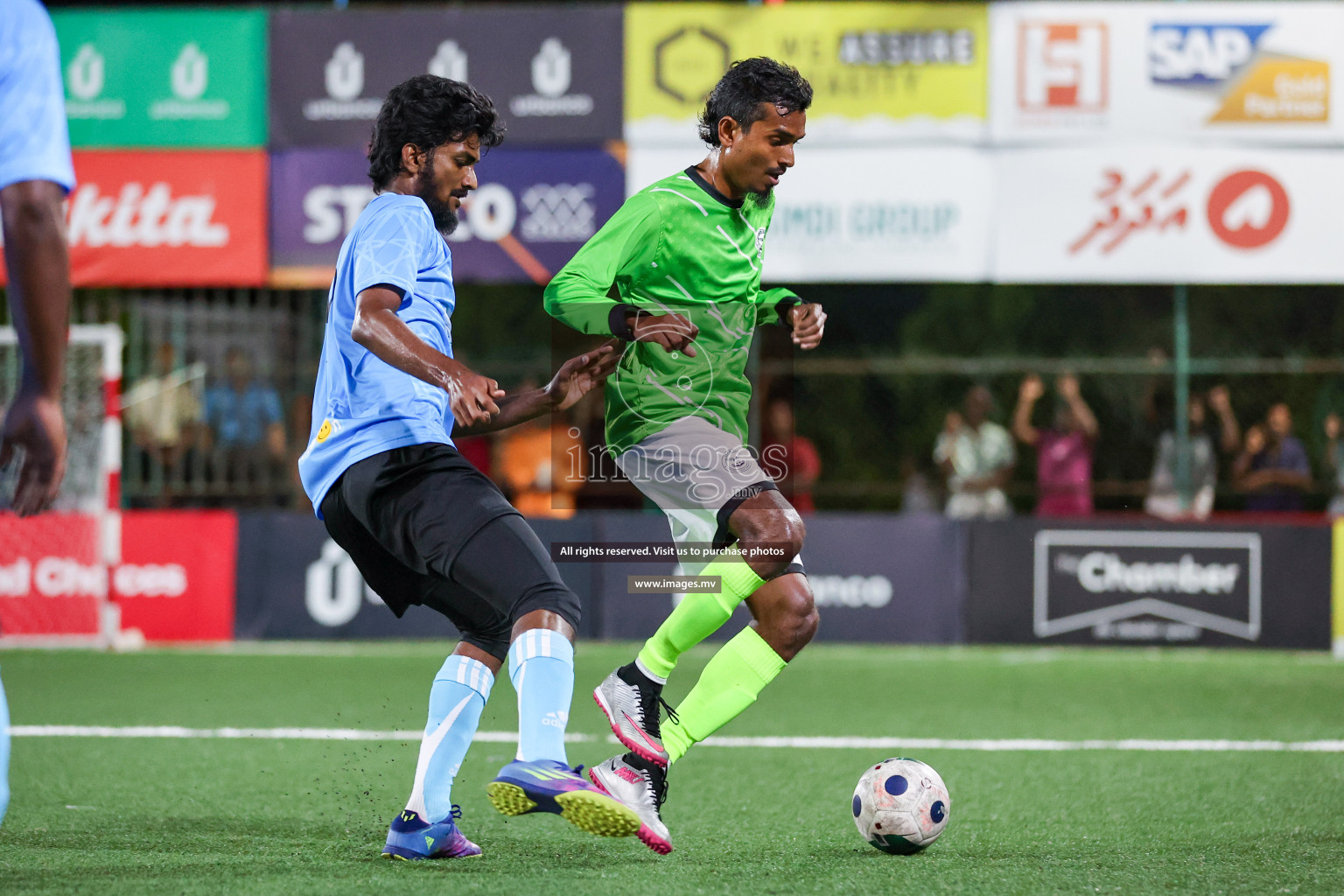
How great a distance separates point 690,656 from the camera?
10.3 metres

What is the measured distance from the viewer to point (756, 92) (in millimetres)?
4648

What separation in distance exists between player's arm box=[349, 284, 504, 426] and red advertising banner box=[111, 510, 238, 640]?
27.3 feet

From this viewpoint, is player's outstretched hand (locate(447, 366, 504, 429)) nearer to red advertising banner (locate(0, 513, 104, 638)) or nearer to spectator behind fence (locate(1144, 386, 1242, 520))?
red advertising banner (locate(0, 513, 104, 638))

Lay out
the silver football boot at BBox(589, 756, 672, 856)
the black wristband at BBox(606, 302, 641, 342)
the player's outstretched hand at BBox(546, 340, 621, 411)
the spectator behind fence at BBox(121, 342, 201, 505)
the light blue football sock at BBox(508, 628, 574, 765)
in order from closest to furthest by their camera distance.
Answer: the light blue football sock at BBox(508, 628, 574, 765) < the player's outstretched hand at BBox(546, 340, 621, 411) < the black wristband at BBox(606, 302, 641, 342) < the silver football boot at BBox(589, 756, 672, 856) < the spectator behind fence at BBox(121, 342, 201, 505)

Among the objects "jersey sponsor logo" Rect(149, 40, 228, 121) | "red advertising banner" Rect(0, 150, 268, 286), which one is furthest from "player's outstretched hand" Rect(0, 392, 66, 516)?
"jersey sponsor logo" Rect(149, 40, 228, 121)

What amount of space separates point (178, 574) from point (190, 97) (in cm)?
402

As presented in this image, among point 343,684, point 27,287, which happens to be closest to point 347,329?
point 27,287

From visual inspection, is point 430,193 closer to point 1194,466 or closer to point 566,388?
point 566,388

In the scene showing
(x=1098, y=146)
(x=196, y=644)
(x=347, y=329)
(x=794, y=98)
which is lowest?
(x=196, y=644)

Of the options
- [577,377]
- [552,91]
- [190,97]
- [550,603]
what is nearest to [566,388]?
[577,377]

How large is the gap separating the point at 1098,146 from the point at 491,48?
16.6 feet

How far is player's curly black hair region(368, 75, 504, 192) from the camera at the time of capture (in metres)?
3.92

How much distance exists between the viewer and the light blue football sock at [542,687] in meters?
3.51

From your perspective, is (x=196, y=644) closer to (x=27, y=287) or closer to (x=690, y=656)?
(x=690, y=656)
